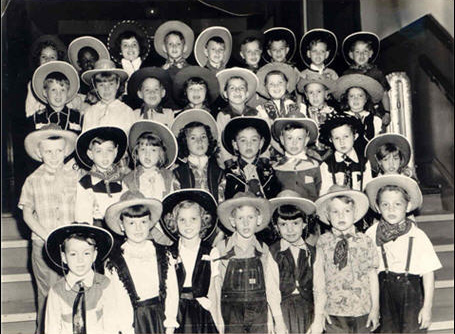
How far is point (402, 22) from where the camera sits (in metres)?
3.78

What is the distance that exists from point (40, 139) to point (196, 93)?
3.44 feet

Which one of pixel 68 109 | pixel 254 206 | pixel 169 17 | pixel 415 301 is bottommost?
pixel 415 301

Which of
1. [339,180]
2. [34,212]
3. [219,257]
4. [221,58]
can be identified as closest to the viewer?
[219,257]

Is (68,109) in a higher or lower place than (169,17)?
lower

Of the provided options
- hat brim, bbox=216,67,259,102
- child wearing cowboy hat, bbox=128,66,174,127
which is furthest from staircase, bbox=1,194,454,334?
hat brim, bbox=216,67,259,102

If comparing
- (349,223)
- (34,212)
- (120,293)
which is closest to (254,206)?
(349,223)

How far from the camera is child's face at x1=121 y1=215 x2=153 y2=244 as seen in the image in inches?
113

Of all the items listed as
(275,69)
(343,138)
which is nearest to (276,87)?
(275,69)

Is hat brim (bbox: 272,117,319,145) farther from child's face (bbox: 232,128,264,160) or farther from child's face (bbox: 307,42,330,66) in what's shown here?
child's face (bbox: 307,42,330,66)

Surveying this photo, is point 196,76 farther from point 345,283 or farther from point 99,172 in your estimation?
point 345,283

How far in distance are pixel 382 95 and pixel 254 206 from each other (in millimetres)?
1375

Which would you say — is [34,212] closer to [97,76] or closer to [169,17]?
[97,76]

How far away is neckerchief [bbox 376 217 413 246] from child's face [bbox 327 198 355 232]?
6.6 inches

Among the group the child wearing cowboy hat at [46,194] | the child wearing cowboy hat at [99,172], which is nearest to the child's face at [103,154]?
the child wearing cowboy hat at [99,172]
